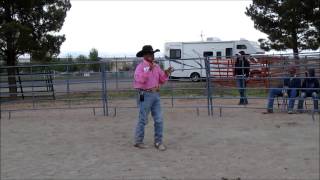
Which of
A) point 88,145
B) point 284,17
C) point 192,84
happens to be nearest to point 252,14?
point 284,17

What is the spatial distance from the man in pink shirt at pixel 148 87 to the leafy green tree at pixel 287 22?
16654mm

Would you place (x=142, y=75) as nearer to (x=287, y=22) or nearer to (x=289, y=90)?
(x=289, y=90)

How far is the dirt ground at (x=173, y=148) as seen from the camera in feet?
22.1

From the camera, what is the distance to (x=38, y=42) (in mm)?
19875

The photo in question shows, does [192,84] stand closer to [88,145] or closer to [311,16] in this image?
[88,145]

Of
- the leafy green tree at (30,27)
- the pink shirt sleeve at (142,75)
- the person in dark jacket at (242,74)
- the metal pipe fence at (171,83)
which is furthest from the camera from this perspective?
the leafy green tree at (30,27)

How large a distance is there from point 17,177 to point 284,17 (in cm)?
1955

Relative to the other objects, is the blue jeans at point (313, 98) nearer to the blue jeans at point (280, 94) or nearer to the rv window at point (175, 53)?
the blue jeans at point (280, 94)

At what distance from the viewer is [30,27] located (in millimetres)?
19578

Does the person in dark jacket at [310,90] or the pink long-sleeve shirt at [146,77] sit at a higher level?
the pink long-sleeve shirt at [146,77]

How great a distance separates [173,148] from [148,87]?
1.04 metres

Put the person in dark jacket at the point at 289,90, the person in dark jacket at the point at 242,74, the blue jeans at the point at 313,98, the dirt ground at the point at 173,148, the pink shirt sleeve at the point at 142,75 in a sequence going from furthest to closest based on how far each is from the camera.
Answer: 1. the person in dark jacket at the point at 242,74
2. the person in dark jacket at the point at 289,90
3. the blue jeans at the point at 313,98
4. the pink shirt sleeve at the point at 142,75
5. the dirt ground at the point at 173,148

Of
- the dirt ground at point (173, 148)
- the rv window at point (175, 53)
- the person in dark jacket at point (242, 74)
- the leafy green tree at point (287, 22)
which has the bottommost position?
the dirt ground at point (173, 148)

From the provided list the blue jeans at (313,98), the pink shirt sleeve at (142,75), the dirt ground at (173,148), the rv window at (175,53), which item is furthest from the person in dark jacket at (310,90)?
the rv window at (175,53)
